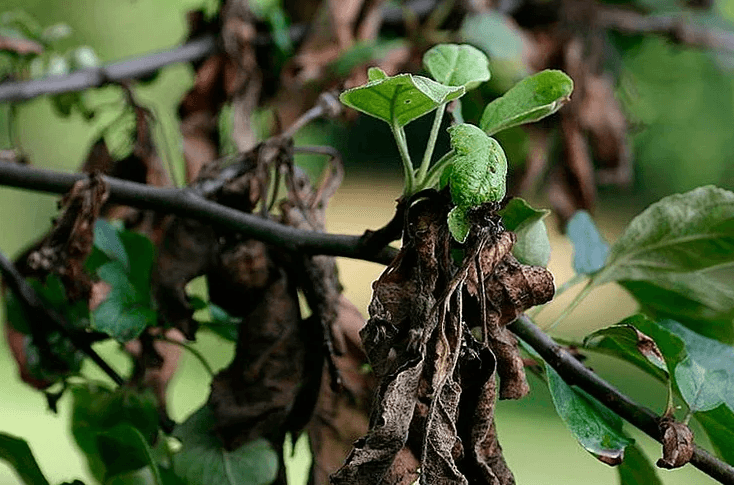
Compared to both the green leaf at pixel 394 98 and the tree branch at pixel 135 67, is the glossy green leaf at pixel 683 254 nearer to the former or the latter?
the green leaf at pixel 394 98

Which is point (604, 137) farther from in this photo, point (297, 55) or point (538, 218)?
point (538, 218)

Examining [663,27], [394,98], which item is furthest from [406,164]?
[663,27]

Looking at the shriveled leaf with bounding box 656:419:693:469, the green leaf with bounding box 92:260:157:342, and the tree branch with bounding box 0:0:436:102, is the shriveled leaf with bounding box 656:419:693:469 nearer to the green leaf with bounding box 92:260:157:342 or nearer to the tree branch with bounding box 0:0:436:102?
the green leaf with bounding box 92:260:157:342

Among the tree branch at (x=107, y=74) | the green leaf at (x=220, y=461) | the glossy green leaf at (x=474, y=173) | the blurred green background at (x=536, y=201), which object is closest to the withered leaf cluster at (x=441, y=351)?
the glossy green leaf at (x=474, y=173)

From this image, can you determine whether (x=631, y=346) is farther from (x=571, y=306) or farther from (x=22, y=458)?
(x=22, y=458)

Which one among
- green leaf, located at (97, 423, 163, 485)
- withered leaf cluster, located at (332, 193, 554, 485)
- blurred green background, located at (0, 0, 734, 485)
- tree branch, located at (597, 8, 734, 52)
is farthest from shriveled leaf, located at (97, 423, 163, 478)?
blurred green background, located at (0, 0, 734, 485)

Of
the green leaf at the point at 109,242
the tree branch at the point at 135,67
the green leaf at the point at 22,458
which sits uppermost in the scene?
the tree branch at the point at 135,67
